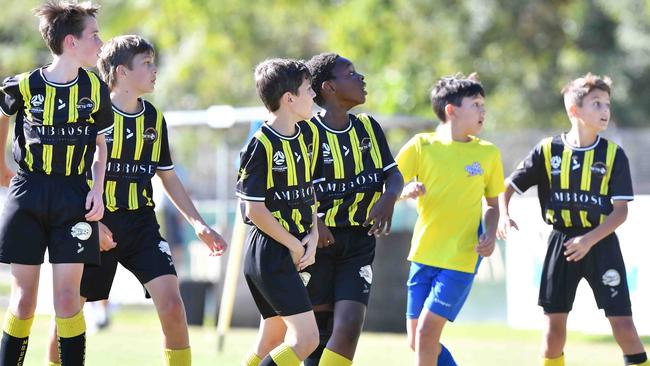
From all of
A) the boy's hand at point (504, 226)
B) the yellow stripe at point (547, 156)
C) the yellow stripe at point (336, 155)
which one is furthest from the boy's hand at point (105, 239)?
the yellow stripe at point (547, 156)

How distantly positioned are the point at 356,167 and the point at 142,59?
1351 millimetres

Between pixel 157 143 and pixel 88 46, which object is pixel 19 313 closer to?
pixel 157 143

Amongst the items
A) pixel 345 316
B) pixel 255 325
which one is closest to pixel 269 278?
pixel 345 316

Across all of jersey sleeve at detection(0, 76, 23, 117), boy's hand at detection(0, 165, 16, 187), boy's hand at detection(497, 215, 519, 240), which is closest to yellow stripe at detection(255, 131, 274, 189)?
jersey sleeve at detection(0, 76, 23, 117)

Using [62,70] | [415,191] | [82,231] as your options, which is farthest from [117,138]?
[415,191]

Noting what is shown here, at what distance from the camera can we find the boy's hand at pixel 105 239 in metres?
6.08

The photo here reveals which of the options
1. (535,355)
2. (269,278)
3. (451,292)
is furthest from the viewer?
(535,355)

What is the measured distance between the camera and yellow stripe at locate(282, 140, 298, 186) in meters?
5.81

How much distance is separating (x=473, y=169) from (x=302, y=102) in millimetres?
1718

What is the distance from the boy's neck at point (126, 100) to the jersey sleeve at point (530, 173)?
258 cm

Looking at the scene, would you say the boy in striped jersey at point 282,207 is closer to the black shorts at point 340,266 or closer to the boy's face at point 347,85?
the black shorts at point 340,266

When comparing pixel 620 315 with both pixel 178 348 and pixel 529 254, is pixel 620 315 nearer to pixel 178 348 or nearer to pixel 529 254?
pixel 178 348

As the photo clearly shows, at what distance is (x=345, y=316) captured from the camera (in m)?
6.11

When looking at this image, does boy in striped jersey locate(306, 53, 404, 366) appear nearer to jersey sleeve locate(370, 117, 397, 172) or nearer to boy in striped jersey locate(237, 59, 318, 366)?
jersey sleeve locate(370, 117, 397, 172)
